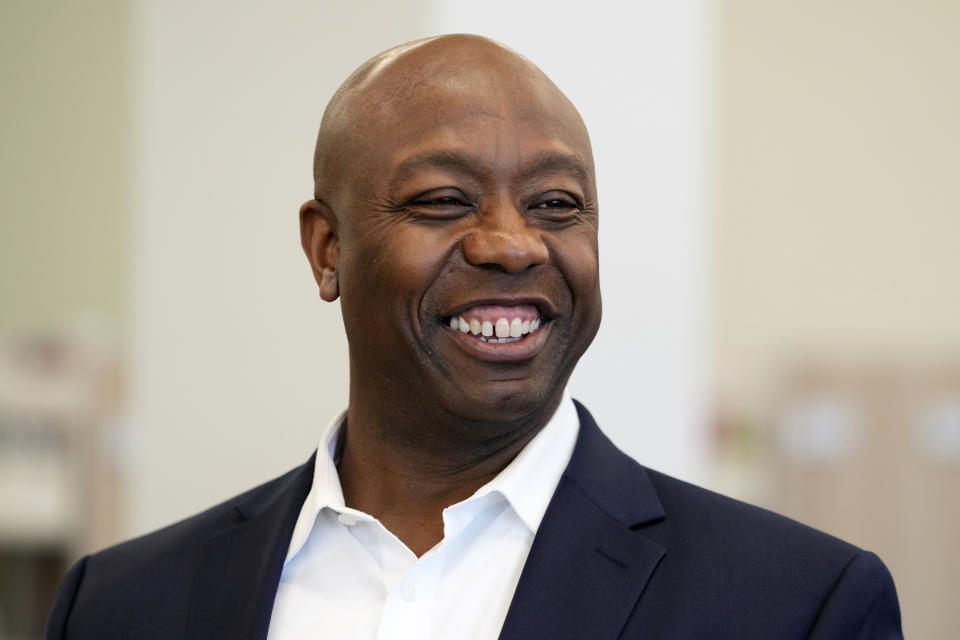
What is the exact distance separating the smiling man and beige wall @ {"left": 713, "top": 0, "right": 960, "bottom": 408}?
5342mm

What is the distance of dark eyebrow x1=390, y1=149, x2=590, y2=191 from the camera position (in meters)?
1.26

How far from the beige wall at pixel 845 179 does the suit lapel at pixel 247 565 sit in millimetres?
5296

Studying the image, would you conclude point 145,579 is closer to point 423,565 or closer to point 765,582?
point 423,565

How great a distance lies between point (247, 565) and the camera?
4.60ft

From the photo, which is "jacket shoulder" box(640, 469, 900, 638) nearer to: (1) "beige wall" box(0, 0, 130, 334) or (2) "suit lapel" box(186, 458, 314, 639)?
(2) "suit lapel" box(186, 458, 314, 639)

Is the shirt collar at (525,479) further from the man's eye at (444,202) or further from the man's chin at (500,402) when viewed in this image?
the man's eye at (444,202)

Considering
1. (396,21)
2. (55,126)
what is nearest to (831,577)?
(396,21)

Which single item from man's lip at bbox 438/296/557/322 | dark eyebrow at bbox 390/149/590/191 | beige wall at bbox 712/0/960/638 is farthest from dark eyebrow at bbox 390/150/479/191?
beige wall at bbox 712/0/960/638

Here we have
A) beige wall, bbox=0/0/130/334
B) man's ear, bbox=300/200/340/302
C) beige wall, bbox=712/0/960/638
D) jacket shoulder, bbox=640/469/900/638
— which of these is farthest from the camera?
beige wall, bbox=0/0/130/334

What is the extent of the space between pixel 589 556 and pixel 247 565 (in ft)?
1.34

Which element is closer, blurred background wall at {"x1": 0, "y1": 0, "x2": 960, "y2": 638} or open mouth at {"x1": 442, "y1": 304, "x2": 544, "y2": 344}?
open mouth at {"x1": 442, "y1": 304, "x2": 544, "y2": 344}

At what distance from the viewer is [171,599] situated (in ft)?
4.71

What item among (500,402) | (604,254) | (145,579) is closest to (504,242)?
(500,402)

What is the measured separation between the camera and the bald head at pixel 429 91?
130cm
